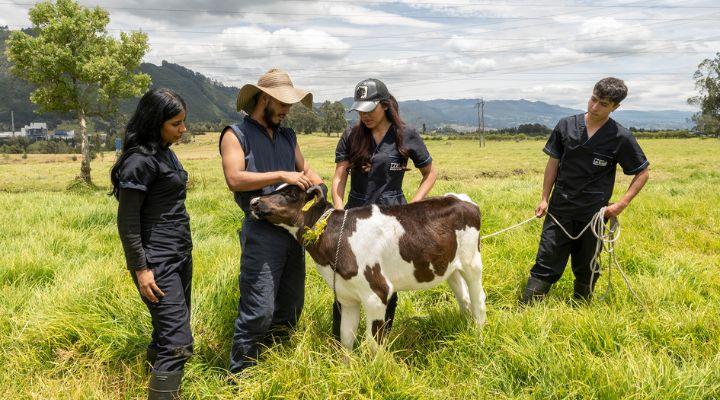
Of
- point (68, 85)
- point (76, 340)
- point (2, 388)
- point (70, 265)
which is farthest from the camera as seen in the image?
point (68, 85)

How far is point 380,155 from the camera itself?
12.8 ft

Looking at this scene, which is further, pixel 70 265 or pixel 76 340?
pixel 70 265

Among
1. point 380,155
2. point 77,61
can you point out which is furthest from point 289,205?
point 77,61

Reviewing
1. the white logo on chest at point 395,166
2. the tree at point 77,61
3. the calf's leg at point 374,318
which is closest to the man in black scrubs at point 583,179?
the white logo on chest at point 395,166

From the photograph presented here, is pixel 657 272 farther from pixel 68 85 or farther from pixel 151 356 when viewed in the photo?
pixel 68 85

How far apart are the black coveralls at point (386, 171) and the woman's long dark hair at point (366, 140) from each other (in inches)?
1.3

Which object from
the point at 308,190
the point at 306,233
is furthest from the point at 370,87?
the point at 306,233

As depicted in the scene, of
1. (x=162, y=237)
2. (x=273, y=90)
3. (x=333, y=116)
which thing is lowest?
(x=162, y=237)

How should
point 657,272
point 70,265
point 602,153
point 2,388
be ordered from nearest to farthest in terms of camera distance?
point 2,388 → point 602,153 → point 657,272 → point 70,265

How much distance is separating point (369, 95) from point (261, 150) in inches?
38.3

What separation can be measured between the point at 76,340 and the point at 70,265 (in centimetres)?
195

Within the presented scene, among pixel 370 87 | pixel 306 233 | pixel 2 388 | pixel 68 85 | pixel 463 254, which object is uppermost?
pixel 68 85

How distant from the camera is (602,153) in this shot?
439 cm

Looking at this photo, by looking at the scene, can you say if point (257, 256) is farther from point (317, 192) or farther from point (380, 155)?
point (380, 155)
